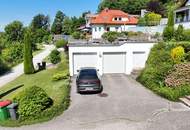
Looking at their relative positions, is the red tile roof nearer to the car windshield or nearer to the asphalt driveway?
the car windshield

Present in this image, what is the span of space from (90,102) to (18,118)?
4.69m

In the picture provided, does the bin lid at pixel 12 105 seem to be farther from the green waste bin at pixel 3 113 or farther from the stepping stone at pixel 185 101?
the stepping stone at pixel 185 101

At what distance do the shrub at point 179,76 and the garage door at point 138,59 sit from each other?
653 centimetres

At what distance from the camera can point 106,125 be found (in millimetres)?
11547

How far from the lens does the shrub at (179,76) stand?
16.1 meters

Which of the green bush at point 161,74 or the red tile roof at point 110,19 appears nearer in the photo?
the green bush at point 161,74

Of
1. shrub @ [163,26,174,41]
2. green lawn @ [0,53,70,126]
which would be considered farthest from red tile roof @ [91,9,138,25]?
shrub @ [163,26,174,41]

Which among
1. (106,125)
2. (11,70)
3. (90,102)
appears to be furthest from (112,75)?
(11,70)

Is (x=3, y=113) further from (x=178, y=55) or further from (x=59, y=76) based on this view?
(x=178, y=55)

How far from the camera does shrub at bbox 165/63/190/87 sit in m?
16.1

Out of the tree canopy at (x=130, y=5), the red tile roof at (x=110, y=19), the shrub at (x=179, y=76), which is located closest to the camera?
the shrub at (x=179, y=76)

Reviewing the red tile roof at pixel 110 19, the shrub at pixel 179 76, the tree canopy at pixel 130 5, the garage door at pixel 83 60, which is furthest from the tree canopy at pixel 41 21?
the shrub at pixel 179 76

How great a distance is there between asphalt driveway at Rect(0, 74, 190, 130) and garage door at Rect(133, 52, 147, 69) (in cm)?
678

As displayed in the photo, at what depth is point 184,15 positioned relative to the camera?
117ft
